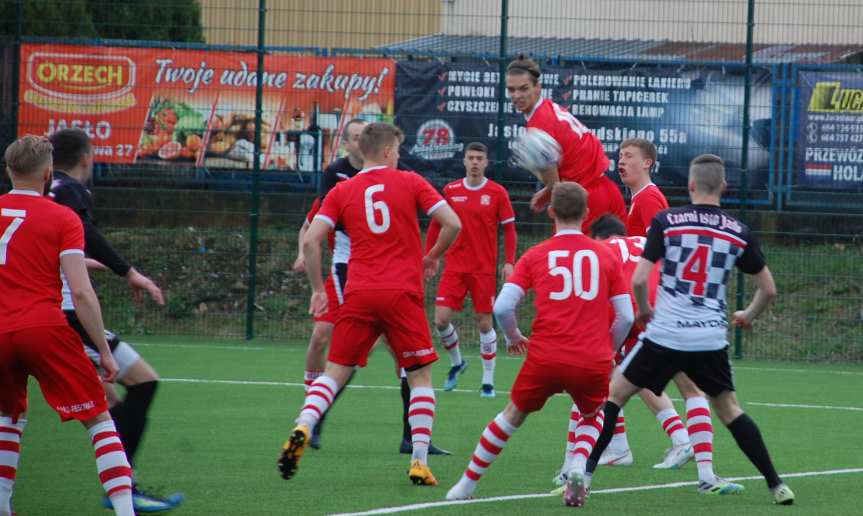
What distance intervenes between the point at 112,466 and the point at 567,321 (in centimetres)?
242

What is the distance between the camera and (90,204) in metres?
6.86

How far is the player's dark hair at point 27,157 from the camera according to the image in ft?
19.6

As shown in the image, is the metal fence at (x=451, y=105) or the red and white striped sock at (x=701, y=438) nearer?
the red and white striped sock at (x=701, y=438)

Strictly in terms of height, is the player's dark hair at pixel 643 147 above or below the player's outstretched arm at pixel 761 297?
above

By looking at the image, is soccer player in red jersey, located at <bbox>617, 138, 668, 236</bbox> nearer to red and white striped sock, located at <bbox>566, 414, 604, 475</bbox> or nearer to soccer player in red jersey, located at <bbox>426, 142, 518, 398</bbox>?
red and white striped sock, located at <bbox>566, 414, 604, 475</bbox>

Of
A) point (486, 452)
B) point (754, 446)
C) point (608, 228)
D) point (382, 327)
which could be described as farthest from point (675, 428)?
point (382, 327)

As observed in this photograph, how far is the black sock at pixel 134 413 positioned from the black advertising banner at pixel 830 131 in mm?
11348

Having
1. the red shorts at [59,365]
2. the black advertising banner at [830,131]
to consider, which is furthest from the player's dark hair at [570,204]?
the black advertising banner at [830,131]

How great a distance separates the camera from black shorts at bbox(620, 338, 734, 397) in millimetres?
7027

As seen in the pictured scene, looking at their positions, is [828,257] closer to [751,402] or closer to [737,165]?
[737,165]

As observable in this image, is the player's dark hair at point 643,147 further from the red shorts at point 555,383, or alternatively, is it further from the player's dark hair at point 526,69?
the red shorts at point 555,383

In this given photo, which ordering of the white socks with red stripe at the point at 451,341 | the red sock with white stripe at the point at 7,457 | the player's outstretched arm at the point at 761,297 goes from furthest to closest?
the white socks with red stripe at the point at 451,341, the player's outstretched arm at the point at 761,297, the red sock with white stripe at the point at 7,457

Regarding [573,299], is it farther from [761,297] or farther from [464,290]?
[464,290]

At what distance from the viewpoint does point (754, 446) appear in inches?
277
